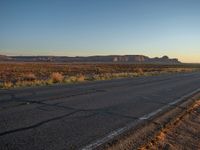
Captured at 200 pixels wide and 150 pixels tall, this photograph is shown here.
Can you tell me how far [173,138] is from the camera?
261 inches

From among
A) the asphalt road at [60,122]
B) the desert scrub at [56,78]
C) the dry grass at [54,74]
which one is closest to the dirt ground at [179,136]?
the asphalt road at [60,122]

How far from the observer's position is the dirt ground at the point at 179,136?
5.98 m

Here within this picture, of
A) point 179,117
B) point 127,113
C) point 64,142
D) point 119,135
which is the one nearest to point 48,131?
point 64,142

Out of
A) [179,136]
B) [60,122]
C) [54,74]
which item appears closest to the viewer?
[179,136]

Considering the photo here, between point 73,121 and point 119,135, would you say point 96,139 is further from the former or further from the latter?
point 73,121

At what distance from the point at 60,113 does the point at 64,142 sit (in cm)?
289

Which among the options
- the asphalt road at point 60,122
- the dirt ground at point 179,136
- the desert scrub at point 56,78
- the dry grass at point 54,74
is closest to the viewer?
the asphalt road at point 60,122

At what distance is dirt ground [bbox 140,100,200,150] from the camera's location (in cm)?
598

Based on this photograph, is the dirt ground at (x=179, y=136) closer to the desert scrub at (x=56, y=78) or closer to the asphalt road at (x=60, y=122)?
the asphalt road at (x=60, y=122)

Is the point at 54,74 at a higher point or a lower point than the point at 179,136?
lower

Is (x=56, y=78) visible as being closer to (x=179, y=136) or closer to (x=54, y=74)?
(x=54, y=74)

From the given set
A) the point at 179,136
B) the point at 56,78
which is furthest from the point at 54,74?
the point at 179,136

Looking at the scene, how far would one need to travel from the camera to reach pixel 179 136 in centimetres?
685

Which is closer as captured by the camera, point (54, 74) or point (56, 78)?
point (56, 78)
